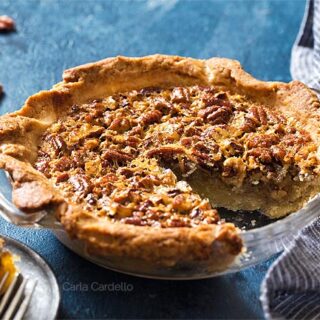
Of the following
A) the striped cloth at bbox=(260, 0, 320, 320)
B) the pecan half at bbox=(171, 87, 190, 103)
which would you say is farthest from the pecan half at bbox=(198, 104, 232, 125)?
the striped cloth at bbox=(260, 0, 320, 320)

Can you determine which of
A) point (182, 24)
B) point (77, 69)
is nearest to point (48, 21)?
point (182, 24)

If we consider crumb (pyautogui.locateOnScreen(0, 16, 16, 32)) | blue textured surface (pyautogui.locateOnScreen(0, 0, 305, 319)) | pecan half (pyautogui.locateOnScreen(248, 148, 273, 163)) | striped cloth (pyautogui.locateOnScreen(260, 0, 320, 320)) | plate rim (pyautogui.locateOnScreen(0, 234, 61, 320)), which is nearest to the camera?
plate rim (pyautogui.locateOnScreen(0, 234, 61, 320))

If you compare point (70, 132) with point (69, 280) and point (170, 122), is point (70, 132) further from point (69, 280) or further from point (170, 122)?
point (69, 280)

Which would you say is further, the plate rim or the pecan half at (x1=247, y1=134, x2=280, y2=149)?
the pecan half at (x1=247, y1=134, x2=280, y2=149)

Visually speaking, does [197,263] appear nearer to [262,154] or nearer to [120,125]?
[262,154]

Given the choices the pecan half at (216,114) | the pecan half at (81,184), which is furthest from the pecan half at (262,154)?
the pecan half at (81,184)

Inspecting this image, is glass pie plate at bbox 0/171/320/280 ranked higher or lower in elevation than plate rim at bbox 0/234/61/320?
higher

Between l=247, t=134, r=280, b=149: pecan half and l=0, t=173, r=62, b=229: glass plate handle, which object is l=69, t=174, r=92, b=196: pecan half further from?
l=247, t=134, r=280, b=149: pecan half
